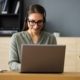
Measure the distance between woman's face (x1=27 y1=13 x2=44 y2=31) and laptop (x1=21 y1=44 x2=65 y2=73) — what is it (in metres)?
0.50

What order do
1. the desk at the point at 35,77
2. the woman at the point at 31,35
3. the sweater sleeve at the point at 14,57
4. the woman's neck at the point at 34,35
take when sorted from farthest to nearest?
the woman's neck at the point at 34,35 → the woman at the point at 31,35 → the sweater sleeve at the point at 14,57 → the desk at the point at 35,77

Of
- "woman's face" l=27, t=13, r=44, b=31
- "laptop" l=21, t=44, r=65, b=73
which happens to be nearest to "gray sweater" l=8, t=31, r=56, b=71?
"woman's face" l=27, t=13, r=44, b=31

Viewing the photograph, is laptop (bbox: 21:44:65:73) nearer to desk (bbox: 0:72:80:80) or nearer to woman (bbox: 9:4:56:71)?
desk (bbox: 0:72:80:80)

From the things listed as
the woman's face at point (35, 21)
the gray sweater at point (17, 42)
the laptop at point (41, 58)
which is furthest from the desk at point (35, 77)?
the woman's face at point (35, 21)

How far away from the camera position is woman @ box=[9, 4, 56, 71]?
83.1 inches

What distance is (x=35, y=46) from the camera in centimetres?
167

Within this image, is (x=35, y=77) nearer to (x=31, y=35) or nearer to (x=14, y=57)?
(x=14, y=57)

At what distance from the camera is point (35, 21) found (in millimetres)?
2158

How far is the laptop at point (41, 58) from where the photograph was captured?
1.67m

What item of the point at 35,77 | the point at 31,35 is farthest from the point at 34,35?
the point at 35,77

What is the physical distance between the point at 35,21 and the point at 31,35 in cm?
18

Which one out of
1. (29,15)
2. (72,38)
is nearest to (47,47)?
(29,15)

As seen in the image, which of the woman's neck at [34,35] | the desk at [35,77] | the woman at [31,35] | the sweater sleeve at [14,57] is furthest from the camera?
the woman's neck at [34,35]

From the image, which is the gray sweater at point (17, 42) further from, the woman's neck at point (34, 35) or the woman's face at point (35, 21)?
the woman's face at point (35, 21)
